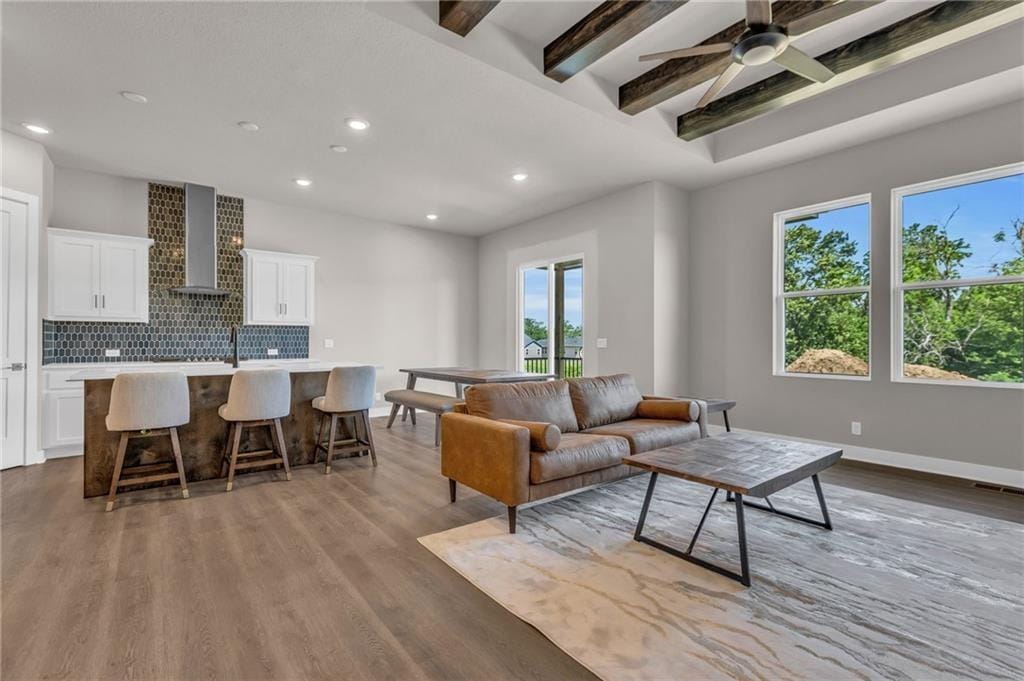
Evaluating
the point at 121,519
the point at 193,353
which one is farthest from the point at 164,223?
the point at 121,519

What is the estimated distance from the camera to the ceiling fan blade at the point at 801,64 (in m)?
2.57

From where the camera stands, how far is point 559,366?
715cm

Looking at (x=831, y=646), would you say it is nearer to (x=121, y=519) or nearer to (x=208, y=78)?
Answer: (x=121, y=519)

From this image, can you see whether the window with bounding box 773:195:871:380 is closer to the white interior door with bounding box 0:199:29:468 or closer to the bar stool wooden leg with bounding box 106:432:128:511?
the bar stool wooden leg with bounding box 106:432:128:511

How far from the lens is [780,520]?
9.84 ft

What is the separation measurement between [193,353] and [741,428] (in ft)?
21.5

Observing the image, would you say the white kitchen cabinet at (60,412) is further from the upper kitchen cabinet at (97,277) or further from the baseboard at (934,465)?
the baseboard at (934,465)

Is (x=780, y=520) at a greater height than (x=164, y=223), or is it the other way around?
(x=164, y=223)

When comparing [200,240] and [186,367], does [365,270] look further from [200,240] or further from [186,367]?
[186,367]

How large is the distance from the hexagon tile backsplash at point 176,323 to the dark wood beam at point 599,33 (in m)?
4.63

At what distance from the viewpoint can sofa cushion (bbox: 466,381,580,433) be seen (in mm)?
3295

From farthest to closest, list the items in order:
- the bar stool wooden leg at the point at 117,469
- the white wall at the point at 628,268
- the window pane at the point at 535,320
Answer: the window pane at the point at 535,320 < the white wall at the point at 628,268 < the bar stool wooden leg at the point at 117,469

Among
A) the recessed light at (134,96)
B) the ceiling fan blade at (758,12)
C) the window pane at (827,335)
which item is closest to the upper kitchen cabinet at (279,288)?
the recessed light at (134,96)

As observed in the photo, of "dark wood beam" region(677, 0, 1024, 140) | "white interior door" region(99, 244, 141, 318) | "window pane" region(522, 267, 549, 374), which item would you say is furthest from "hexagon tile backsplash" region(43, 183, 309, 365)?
"dark wood beam" region(677, 0, 1024, 140)
